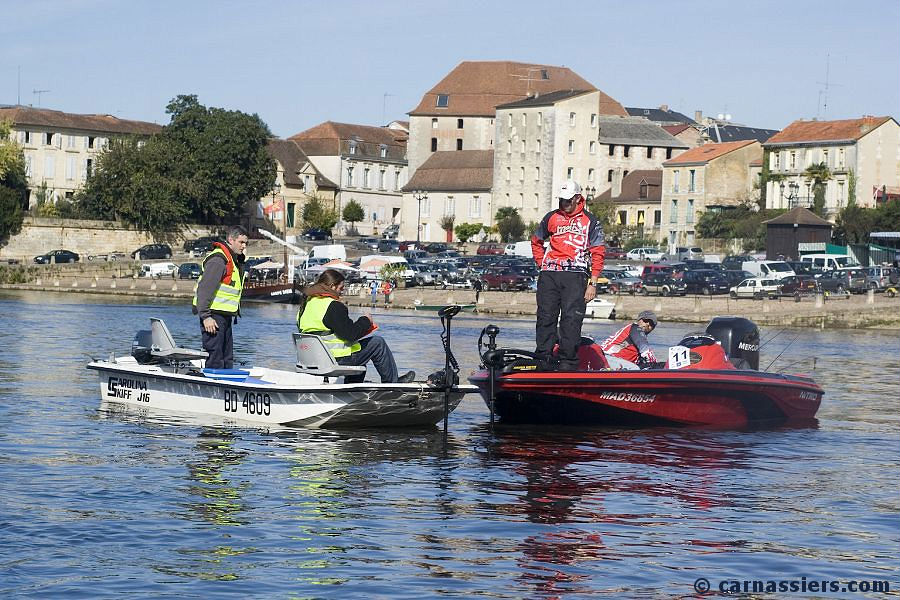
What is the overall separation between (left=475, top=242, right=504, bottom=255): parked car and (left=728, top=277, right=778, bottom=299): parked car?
40.2 metres

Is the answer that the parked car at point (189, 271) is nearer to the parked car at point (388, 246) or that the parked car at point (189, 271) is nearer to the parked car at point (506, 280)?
the parked car at point (506, 280)

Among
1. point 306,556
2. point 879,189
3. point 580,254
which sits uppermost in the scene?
point 879,189

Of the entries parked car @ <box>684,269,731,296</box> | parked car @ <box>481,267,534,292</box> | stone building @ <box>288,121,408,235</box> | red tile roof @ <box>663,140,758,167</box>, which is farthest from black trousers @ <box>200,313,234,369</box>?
stone building @ <box>288,121,408,235</box>

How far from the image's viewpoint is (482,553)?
10.4m

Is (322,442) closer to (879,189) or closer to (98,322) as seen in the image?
(98,322)

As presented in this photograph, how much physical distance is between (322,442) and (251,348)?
701 inches

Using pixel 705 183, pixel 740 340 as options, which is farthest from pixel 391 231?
pixel 740 340

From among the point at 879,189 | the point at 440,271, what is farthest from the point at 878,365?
the point at 879,189

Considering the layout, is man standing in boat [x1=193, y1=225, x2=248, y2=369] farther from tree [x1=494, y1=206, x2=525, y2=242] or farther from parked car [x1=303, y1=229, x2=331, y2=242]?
tree [x1=494, y1=206, x2=525, y2=242]

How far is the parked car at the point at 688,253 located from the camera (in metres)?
91.0

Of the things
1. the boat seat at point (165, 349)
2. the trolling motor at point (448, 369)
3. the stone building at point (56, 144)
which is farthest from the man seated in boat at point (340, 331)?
the stone building at point (56, 144)

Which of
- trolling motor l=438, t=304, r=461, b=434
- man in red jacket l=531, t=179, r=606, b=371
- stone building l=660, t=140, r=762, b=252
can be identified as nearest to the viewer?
trolling motor l=438, t=304, r=461, b=434

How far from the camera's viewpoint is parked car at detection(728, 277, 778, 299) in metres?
62.5

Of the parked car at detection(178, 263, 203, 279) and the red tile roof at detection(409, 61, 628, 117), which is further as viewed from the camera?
the red tile roof at detection(409, 61, 628, 117)
